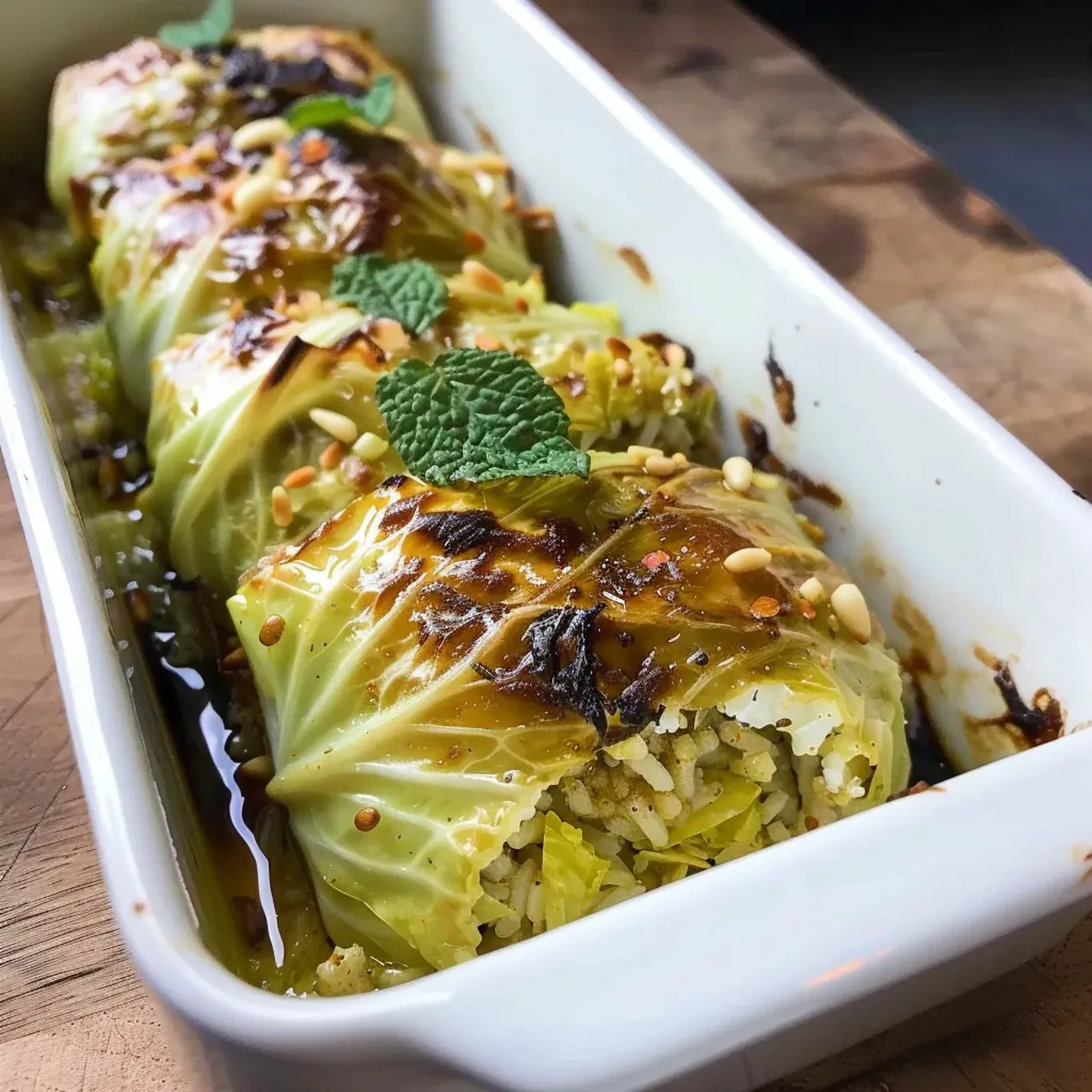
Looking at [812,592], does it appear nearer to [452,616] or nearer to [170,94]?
[452,616]

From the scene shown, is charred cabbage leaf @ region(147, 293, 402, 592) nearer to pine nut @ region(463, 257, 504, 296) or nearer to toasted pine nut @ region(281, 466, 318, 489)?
toasted pine nut @ region(281, 466, 318, 489)

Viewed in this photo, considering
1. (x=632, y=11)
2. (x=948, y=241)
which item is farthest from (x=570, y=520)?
(x=632, y=11)

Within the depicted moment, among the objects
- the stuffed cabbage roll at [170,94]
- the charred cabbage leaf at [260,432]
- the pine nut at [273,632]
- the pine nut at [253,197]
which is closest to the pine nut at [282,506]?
the charred cabbage leaf at [260,432]

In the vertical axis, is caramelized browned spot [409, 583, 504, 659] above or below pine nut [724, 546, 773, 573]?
below

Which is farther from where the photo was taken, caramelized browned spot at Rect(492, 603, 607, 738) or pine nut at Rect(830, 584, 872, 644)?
pine nut at Rect(830, 584, 872, 644)

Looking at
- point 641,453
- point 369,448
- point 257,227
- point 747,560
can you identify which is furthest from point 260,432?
point 747,560

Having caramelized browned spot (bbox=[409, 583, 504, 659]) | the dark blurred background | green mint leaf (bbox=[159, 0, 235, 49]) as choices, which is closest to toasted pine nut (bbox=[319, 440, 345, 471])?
caramelized browned spot (bbox=[409, 583, 504, 659])

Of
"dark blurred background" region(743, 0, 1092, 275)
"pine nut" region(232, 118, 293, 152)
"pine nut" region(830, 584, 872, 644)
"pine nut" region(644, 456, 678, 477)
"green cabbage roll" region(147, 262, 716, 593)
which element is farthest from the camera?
"dark blurred background" region(743, 0, 1092, 275)

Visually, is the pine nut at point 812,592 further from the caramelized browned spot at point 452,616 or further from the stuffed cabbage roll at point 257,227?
the stuffed cabbage roll at point 257,227

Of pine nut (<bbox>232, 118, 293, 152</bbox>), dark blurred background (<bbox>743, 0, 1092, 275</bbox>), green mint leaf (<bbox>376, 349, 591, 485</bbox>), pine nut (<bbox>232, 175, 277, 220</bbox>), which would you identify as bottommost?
dark blurred background (<bbox>743, 0, 1092, 275</bbox>)
